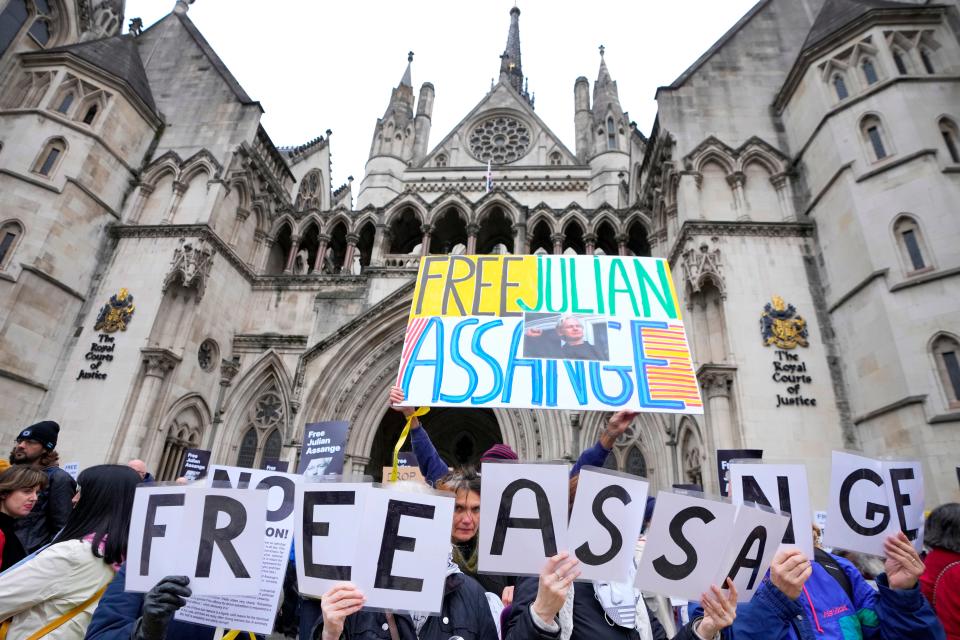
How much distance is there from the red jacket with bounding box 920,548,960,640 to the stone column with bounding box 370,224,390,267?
14568mm

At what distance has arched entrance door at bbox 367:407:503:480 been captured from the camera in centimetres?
1719

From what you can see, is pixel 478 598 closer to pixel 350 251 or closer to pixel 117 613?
pixel 117 613

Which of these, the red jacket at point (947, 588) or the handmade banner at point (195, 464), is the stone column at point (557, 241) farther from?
the red jacket at point (947, 588)

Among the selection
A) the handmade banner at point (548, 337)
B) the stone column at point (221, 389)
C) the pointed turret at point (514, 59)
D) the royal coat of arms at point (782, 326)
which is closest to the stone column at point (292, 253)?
the stone column at point (221, 389)

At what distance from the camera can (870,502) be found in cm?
303

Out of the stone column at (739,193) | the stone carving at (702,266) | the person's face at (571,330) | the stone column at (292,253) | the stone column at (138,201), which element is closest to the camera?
the person's face at (571,330)

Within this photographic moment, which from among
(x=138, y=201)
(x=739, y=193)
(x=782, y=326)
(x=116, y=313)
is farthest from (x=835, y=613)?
(x=138, y=201)

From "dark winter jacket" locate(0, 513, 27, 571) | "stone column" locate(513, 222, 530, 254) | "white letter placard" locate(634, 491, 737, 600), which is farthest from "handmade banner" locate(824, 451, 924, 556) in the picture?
"stone column" locate(513, 222, 530, 254)

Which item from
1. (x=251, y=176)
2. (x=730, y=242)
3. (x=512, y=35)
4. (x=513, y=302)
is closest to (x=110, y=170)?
(x=251, y=176)

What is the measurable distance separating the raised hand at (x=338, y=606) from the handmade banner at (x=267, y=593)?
58 cm

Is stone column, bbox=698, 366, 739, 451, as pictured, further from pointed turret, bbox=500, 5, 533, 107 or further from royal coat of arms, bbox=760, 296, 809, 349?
pointed turret, bbox=500, 5, 533, 107

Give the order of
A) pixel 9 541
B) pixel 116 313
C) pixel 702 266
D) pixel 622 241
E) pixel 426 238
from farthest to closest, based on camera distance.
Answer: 1. pixel 426 238
2. pixel 622 241
3. pixel 116 313
4. pixel 702 266
5. pixel 9 541

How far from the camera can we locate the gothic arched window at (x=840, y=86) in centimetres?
1186

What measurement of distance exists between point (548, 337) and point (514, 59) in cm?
6187
